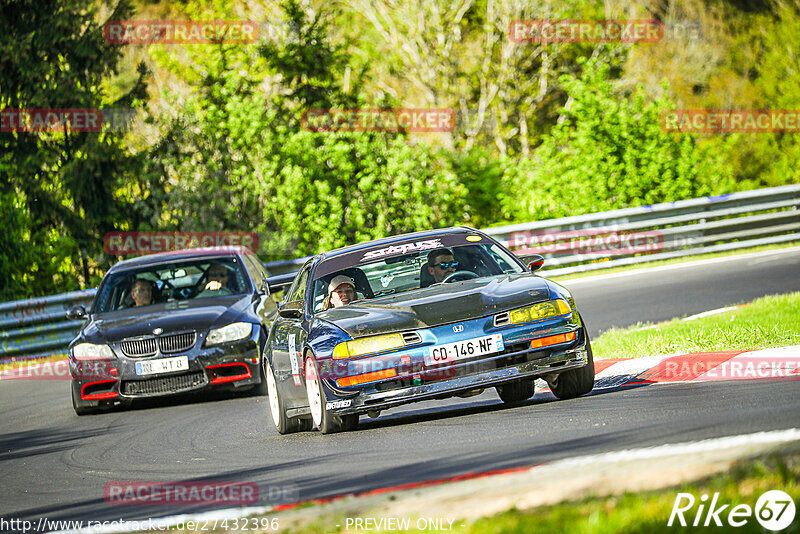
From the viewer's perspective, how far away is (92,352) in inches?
467

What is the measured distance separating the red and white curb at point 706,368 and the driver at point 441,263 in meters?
1.51

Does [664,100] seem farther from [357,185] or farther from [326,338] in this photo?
[326,338]

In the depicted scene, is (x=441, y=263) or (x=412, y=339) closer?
(x=412, y=339)

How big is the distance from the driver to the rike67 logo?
16.1ft

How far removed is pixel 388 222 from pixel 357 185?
1.04 m

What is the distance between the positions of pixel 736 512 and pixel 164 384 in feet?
27.8

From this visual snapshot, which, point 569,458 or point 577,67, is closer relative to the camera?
point 569,458

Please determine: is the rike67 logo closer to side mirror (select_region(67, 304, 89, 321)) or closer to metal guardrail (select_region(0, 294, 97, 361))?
side mirror (select_region(67, 304, 89, 321))

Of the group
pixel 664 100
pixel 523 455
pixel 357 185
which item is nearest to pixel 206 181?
pixel 357 185

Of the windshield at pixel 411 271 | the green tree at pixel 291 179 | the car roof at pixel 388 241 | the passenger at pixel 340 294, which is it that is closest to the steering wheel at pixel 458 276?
the windshield at pixel 411 271

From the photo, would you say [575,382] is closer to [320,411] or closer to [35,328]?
[320,411]

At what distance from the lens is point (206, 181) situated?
25.8 m

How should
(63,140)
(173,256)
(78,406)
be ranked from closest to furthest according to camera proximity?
(78,406) < (173,256) < (63,140)

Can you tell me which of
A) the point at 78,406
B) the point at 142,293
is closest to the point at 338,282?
the point at 78,406
